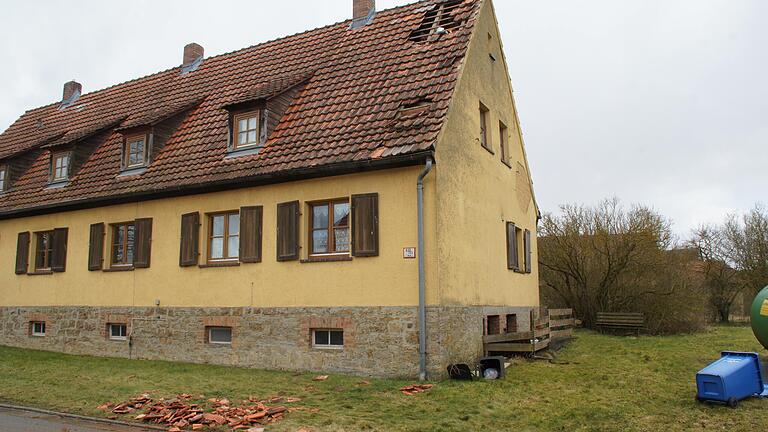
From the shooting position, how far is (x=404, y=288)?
12.1 meters

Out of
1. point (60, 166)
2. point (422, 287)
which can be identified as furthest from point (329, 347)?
point (60, 166)

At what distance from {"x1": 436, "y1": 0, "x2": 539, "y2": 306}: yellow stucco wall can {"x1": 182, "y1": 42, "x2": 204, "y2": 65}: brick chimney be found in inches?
414

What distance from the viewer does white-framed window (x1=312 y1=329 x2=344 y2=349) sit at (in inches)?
505

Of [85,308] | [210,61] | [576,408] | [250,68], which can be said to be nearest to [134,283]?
[85,308]

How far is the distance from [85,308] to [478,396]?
458 inches

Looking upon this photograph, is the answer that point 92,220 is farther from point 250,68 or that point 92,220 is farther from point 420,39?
point 420,39

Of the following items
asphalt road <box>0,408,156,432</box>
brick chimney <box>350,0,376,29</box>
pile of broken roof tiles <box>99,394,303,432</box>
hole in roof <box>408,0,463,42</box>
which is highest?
brick chimney <box>350,0,376,29</box>

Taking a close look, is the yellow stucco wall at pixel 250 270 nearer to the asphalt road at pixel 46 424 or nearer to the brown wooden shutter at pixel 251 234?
the brown wooden shutter at pixel 251 234

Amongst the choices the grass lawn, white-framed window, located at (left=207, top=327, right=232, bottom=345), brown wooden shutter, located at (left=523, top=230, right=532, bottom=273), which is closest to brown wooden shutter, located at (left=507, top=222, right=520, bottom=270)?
brown wooden shutter, located at (left=523, top=230, right=532, bottom=273)

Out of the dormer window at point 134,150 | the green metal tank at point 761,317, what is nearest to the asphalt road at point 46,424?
the dormer window at point 134,150

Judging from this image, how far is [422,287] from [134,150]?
989 centimetres

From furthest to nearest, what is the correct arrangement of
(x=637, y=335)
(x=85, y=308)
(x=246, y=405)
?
(x=637, y=335), (x=85, y=308), (x=246, y=405)

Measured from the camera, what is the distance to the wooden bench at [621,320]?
961 inches

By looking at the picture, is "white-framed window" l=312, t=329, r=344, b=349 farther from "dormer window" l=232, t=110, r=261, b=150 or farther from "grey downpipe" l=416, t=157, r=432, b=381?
"dormer window" l=232, t=110, r=261, b=150
